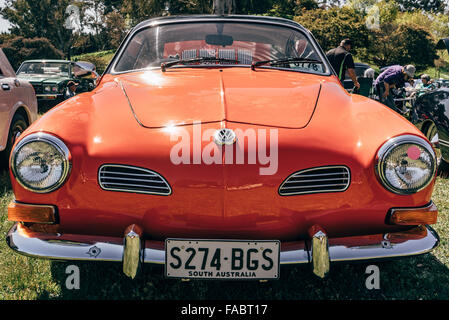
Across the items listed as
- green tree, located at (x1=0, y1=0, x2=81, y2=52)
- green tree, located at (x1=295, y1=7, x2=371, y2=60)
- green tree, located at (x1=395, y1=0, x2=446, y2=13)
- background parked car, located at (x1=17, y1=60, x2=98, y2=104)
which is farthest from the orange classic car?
green tree, located at (x1=395, y1=0, x2=446, y2=13)

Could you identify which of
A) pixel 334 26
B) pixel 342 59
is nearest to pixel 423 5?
pixel 334 26

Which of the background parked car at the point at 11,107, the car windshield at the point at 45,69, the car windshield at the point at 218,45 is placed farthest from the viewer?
the car windshield at the point at 45,69

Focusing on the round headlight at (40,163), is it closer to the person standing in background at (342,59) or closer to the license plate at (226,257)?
the license plate at (226,257)

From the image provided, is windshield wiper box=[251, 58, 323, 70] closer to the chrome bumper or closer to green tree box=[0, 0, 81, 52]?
the chrome bumper

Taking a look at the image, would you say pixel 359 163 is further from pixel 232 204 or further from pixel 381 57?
pixel 381 57

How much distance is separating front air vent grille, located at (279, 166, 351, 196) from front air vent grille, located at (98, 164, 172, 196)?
55cm

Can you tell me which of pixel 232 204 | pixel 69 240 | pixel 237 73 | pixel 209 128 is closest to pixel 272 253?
pixel 232 204

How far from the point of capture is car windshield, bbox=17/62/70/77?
1234 cm

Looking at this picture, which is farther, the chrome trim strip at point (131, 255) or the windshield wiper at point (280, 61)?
the windshield wiper at point (280, 61)

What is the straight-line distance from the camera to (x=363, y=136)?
2.06 metres

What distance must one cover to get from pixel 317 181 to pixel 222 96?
28.7 inches

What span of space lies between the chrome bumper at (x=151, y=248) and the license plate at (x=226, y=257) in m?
0.05

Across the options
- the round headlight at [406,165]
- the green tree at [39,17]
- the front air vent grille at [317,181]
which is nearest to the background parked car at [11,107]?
the front air vent grille at [317,181]

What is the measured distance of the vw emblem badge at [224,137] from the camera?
190 cm
